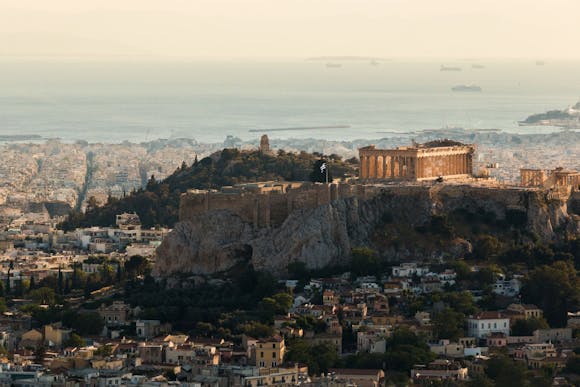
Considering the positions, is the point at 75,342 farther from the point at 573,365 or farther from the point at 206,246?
the point at 573,365

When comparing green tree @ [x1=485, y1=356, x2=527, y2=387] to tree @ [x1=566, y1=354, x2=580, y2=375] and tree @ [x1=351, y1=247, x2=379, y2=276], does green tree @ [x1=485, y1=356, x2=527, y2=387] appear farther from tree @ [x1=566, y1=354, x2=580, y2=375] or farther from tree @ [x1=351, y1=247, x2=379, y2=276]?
tree @ [x1=351, y1=247, x2=379, y2=276]

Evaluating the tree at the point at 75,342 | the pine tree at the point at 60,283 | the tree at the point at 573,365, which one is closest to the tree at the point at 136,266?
the pine tree at the point at 60,283

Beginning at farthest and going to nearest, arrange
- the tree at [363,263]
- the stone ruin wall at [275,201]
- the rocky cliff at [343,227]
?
the stone ruin wall at [275,201]
the rocky cliff at [343,227]
the tree at [363,263]

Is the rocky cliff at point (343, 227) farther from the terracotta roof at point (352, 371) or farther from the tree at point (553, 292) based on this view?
the terracotta roof at point (352, 371)

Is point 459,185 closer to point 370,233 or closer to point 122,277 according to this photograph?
point 370,233

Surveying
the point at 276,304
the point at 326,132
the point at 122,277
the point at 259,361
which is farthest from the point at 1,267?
the point at 326,132

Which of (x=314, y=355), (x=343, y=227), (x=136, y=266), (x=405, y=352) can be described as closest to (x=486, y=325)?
(x=405, y=352)
